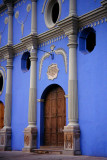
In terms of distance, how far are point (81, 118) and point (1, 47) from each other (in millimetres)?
8739

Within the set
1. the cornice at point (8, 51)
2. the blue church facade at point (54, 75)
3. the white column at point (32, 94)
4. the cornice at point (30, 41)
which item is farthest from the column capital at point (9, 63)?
the white column at point (32, 94)

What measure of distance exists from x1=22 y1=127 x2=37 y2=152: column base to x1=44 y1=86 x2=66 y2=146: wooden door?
0.59 meters

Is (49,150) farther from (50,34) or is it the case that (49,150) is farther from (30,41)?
(30,41)

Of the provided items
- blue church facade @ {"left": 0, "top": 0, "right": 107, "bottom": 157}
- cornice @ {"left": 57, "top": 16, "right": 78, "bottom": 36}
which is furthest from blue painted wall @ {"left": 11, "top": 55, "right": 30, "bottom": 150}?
cornice @ {"left": 57, "top": 16, "right": 78, "bottom": 36}

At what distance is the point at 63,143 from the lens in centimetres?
1449

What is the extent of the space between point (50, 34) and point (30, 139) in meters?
5.69

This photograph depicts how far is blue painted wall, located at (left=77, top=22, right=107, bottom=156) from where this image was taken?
12.3 m

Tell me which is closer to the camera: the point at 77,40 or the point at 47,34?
the point at 77,40

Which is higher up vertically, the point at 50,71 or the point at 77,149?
the point at 50,71

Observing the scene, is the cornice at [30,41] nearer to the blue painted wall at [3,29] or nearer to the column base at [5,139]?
the blue painted wall at [3,29]

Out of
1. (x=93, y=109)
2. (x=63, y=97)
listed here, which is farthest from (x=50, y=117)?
(x=93, y=109)

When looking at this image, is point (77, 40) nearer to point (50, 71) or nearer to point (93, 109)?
point (50, 71)

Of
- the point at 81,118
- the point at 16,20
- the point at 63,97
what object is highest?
the point at 16,20

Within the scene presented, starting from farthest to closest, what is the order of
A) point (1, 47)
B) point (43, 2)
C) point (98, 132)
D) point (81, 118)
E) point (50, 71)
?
1. point (1, 47)
2. point (43, 2)
3. point (50, 71)
4. point (81, 118)
5. point (98, 132)
